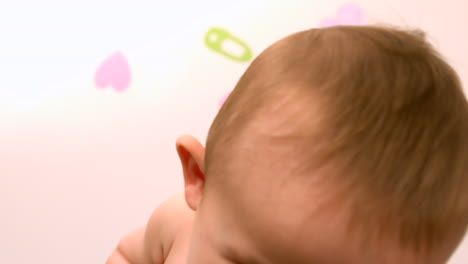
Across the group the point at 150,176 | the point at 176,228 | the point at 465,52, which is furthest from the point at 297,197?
the point at 465,52

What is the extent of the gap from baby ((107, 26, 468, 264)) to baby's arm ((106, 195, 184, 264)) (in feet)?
0.89

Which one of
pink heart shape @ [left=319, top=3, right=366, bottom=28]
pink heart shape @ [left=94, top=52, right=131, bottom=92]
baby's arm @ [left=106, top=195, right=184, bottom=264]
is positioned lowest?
Result: baby's arm @ [left=106, top=195, right=184, bottom=264]

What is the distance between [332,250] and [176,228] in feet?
1.08

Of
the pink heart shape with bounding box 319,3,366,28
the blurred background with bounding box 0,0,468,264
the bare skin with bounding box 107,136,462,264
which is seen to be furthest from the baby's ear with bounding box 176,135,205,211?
the pink heart shape with bounding box 319,3,366,28

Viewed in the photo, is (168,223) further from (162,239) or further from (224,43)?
(224,43)

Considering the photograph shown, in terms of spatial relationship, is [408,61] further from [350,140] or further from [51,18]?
[51,18]

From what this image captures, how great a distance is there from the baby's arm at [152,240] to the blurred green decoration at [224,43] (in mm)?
317

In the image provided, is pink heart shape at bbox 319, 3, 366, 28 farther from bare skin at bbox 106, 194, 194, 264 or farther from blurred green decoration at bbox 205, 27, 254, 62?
bare skin at bbox 106, 194, 194, 264

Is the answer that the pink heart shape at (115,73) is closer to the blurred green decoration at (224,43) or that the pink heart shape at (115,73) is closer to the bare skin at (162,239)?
Result: the blurred green decoration at (224,43)

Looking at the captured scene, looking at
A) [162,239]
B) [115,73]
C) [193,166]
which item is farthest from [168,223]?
[115,73]

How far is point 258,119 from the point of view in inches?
16.4

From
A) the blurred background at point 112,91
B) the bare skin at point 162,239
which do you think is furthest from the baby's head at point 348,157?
the blurred background at point 112,91

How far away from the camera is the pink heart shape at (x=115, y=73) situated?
3.18ft

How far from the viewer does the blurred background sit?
2.92 feet
